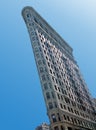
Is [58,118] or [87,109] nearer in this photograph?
[58,118]

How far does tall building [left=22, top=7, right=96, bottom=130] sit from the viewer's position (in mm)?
80406

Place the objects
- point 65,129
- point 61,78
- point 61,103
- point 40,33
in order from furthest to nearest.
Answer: point 40,33 → point 61,78 → point 61,103 → point 65,129

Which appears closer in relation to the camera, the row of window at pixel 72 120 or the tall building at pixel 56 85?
the row of window at pixel 72 120

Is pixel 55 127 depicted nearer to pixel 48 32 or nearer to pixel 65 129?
pixel 65 129

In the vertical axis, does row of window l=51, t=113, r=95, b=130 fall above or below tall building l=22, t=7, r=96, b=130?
below

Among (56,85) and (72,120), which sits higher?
(56,85)

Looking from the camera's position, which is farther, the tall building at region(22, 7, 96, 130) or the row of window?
the tall building at region(22, 7, 96, 130)

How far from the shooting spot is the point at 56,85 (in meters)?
88.7

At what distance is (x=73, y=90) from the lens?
347 feet

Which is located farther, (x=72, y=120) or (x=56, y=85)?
(x=56, y=85)

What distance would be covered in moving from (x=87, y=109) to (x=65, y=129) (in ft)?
126

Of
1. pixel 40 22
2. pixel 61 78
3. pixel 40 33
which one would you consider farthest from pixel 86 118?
pixel 40 22

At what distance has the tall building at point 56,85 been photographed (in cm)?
8041

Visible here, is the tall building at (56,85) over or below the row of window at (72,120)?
over
